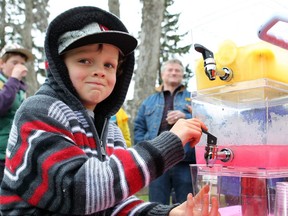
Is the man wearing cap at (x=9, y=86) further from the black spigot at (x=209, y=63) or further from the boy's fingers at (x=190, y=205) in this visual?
the black spigot at (x=209, y=63)

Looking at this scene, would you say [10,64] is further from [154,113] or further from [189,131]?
[189,131]

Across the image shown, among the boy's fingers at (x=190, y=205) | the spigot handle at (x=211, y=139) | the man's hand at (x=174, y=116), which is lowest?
the boy's fingers at (x=190, y=205)

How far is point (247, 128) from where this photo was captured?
100cm

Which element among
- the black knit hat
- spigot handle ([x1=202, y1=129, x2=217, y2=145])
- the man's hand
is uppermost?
the black knit hat

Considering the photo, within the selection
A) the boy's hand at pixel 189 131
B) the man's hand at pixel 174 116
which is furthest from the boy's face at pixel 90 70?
the man's hand at pixel 174 116

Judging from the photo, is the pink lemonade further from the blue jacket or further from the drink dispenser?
the blue jacket

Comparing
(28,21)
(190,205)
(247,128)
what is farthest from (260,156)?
(28,21)

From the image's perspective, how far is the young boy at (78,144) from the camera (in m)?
0.94

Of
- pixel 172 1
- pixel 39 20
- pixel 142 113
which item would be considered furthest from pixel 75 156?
pixel 172 1

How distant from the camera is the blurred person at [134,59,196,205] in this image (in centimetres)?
283

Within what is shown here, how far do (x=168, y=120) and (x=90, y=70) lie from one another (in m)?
1.64

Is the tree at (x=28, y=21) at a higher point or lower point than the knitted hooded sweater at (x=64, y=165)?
higher

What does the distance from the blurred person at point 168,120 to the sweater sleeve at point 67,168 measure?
1.73 m

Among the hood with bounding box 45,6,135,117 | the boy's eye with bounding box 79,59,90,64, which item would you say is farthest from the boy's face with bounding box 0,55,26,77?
the boy's eye with bounding box 79,59,90,64
